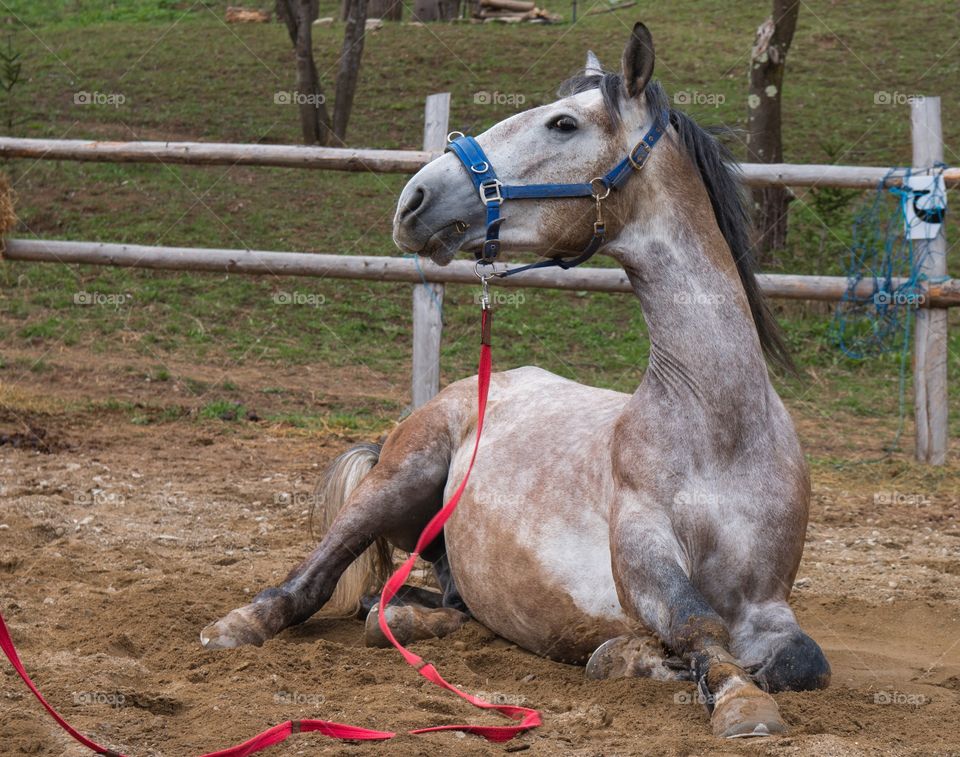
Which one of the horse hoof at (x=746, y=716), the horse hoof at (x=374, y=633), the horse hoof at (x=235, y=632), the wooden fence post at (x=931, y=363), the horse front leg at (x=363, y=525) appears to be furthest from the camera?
the wooden fence post at (x=931, y=363)

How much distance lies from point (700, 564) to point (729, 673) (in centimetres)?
48

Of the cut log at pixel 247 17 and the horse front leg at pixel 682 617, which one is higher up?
the cut log at pixel 247 17

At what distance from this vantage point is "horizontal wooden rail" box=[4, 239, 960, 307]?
7.33m

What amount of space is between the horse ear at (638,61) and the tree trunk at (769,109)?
353 inches

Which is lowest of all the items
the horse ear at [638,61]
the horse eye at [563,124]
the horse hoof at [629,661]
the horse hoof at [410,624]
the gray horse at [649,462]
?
the horse hoof at [410,624]

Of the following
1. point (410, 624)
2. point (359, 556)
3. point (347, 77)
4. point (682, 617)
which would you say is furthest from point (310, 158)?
point (347, 77)

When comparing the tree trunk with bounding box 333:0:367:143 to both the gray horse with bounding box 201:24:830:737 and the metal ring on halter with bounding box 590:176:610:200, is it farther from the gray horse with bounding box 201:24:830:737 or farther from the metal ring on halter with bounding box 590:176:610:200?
the metal ring on halter with bounding box 590:176:610:200

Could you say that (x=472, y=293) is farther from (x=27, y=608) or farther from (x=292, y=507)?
(x=27, y=608)

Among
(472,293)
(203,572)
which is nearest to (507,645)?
(203,572)

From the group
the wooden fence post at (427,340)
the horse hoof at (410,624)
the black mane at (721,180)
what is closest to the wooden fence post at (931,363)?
the wooden fence post at (427,340)

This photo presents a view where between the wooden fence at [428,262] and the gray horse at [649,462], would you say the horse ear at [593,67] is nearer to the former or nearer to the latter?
the gray horse at [649,462]

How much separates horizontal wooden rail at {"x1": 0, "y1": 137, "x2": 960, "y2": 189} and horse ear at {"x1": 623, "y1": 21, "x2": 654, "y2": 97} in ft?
12.2

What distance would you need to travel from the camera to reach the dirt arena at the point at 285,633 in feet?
9.28

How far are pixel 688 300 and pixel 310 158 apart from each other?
500 cm
